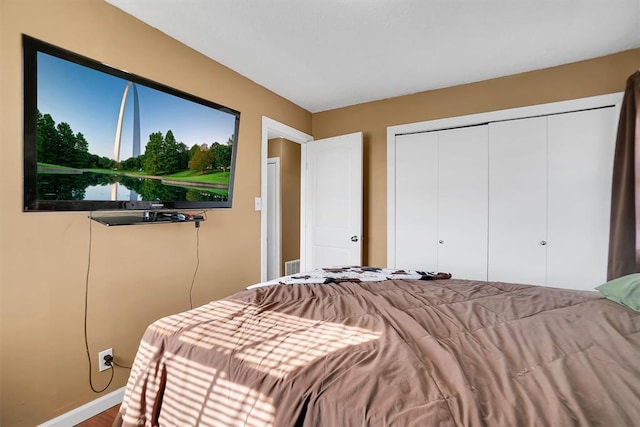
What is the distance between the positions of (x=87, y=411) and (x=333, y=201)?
2724mm

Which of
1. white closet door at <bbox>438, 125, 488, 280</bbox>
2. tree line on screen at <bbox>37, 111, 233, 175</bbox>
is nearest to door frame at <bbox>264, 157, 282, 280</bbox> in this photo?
tree line on screen at <bbox>37, 111, 233, 175</bbox>

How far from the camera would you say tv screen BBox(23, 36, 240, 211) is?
1438 millimetres

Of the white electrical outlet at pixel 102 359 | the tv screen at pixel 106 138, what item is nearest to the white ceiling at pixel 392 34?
the tv screen at pixel 106 138

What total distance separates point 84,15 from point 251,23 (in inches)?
38.3

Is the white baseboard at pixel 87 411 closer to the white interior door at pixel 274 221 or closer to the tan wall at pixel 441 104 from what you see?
the tan wall at pixel 441 104

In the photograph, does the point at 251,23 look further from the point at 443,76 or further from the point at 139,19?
the point at 443,76

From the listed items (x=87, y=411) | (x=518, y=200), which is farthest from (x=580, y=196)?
(x=87, y=411)

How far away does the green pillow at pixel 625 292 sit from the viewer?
4.46 feet

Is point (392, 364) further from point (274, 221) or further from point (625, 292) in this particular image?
point (274, 221)

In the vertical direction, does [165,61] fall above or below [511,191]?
above

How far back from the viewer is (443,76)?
2.80m

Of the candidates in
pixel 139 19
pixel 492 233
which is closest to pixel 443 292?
pixel 492 233

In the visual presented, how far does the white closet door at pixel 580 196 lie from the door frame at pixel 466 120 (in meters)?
Result: 0.06

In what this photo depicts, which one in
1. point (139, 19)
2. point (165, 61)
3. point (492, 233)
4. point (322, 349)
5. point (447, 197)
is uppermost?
point (139, 19)
